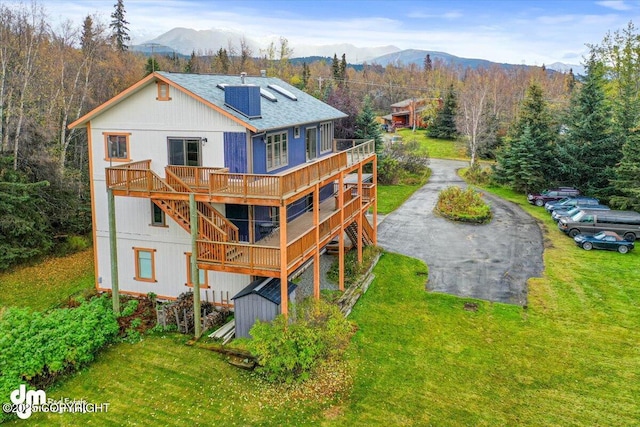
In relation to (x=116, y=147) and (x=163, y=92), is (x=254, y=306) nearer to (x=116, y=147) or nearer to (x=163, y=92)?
(x=163, y=92)

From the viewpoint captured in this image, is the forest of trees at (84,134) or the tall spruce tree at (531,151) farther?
the tall spruce tree at (531,151)

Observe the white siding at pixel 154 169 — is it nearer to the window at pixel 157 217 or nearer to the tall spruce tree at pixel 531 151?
the window at pixel 157 217

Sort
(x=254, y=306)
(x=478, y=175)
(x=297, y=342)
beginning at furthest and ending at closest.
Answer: (x=478, y=175) < (x=254, y=306) < (x=297, y=342)

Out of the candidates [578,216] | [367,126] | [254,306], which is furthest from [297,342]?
[367,126]

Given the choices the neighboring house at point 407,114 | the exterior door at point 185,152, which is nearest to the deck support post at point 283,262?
the exterior door at point 185,152

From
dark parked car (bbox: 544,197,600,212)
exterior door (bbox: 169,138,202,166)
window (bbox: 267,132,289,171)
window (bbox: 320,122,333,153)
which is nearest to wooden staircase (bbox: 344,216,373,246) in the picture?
window (bbox: 320,122,333,153)

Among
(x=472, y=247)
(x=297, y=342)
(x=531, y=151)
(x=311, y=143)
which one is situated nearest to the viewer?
(x=297, y=342)
